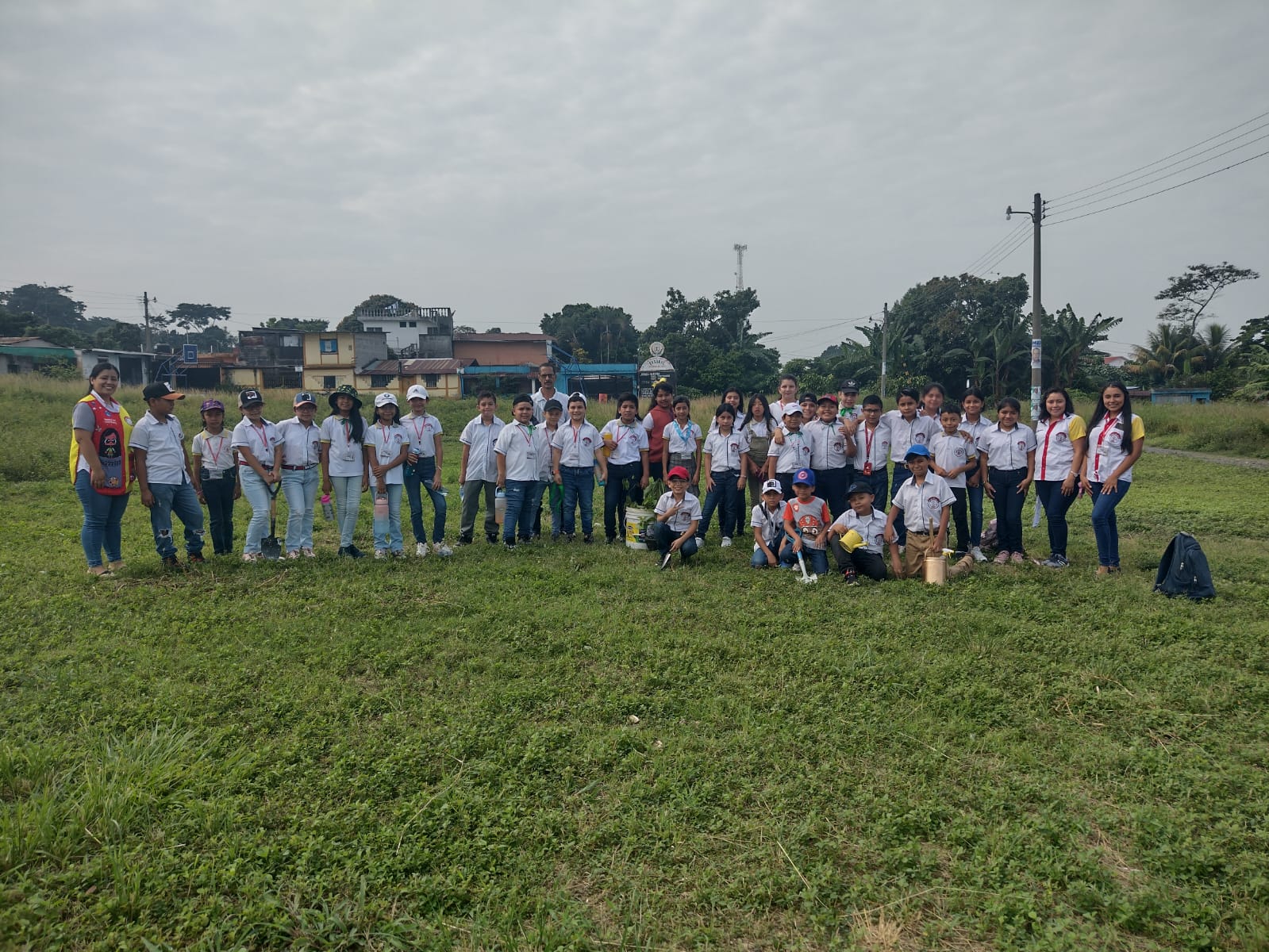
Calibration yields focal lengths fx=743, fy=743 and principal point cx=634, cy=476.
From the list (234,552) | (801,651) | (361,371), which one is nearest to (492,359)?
(361,371)

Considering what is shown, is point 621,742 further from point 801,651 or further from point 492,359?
point 492,359

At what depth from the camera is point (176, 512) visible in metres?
6.86

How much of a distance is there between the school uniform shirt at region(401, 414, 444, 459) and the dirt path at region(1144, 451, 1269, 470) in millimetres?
15777

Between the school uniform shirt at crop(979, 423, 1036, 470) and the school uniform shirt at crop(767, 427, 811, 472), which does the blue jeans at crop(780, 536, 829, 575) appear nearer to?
the school uniform shirt at crop(767, 427, 811, 472)

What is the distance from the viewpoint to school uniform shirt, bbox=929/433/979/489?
714cm

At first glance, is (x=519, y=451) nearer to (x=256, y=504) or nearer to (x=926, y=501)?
(x=256, y=504)

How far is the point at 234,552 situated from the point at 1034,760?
7.00 meters

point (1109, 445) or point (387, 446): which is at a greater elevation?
point (387, 446)

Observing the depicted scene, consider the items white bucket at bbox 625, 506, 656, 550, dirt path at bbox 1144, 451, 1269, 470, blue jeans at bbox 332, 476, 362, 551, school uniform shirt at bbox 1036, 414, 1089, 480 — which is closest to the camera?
school uniform shirt at bbox 1036, 414, 1089, 480

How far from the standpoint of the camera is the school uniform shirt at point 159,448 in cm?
662

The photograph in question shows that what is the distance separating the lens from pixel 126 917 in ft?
8.51

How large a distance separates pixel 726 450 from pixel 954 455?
221cm

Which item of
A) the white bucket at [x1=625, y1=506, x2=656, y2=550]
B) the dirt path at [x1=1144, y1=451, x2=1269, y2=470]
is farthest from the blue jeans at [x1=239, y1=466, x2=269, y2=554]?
the dirt path at [x1=1144, y1=451, x2=1269, y2=470]

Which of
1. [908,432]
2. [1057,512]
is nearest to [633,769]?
[908,432]
